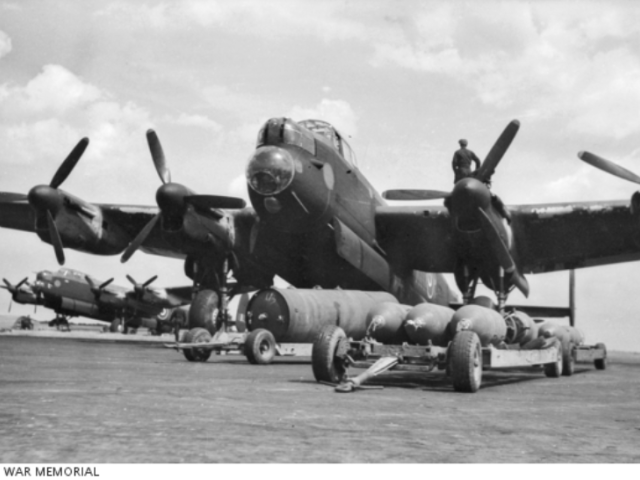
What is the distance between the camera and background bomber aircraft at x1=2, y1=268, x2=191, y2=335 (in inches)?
1794

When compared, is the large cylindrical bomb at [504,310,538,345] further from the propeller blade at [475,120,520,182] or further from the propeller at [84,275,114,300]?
the propeller at [84,275,114,300]

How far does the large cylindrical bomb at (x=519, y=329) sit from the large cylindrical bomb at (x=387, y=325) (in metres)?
3.34

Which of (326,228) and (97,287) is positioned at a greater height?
(326,228)

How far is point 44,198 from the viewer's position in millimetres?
21609

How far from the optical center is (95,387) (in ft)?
32.9

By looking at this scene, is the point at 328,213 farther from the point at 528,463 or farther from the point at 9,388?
the point at 528,463

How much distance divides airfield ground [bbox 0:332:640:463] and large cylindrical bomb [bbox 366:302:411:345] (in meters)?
1.19

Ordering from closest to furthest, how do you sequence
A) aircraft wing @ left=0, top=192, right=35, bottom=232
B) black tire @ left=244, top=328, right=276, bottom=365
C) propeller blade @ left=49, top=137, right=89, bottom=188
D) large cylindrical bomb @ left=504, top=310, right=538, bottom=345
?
large cylindrical bomb @ left=504, top=310, right=538, bottom=345
black tire @ left=244, top=328, right=276, bottom=365
propeller blade @ left=49, top=137, right=89, bottom=188
aircraft wing @ left=0, top=192, right=35, bottom=232

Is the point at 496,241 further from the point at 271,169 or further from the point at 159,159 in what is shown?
the point at 159,159

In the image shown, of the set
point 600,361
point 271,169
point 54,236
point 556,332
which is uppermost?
point 271,169

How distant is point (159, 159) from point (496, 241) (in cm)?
1148

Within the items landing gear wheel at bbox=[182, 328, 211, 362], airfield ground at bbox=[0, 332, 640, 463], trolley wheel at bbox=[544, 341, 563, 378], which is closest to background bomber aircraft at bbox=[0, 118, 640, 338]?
trolley wheel at bbox=[544, 341, 563, 378]

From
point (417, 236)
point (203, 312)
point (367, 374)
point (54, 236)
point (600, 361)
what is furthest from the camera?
point (417, 236)

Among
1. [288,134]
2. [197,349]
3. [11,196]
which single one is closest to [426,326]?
[197,349]
